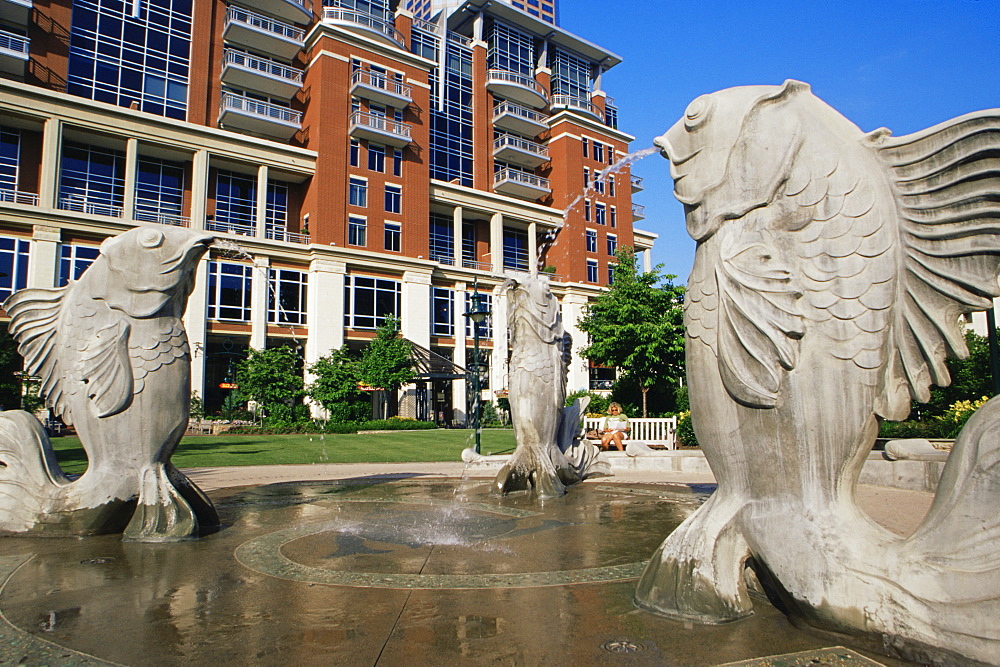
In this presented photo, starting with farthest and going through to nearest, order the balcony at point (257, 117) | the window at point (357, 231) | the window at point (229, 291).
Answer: the window at point (357, 231) < the balcony at point (257, 117) < the window at point (229, 291)

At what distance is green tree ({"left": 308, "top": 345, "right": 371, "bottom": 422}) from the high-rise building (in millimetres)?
2817

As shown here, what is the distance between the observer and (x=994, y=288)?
2967 millimetres

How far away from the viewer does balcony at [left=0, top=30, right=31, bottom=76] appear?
1209 inches

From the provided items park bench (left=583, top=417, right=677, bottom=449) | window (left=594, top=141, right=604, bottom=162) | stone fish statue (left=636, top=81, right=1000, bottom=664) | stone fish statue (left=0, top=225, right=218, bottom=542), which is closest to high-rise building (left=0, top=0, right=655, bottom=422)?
window (left=594, top=141, right=604, bottom=162)

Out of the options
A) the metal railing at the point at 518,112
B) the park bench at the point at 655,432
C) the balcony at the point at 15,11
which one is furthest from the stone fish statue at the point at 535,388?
the metal railing at the point at 518,112

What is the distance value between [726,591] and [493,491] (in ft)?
16.1

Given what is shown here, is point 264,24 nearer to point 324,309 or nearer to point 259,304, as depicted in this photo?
point 259,304

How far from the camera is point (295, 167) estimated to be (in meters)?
36.8

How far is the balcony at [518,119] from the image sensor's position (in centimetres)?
4816

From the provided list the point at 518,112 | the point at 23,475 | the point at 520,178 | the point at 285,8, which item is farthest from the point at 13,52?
the point at 23,475

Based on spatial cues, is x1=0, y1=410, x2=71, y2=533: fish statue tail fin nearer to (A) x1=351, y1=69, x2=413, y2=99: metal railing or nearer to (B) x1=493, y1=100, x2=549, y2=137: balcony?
(A) x1=351, y1=69, x2=413, y2=99: metal railing

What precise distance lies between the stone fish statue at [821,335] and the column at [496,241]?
41438mm

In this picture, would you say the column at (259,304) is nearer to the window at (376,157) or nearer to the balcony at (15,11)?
the window at (376,157)

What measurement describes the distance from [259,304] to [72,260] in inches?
341
